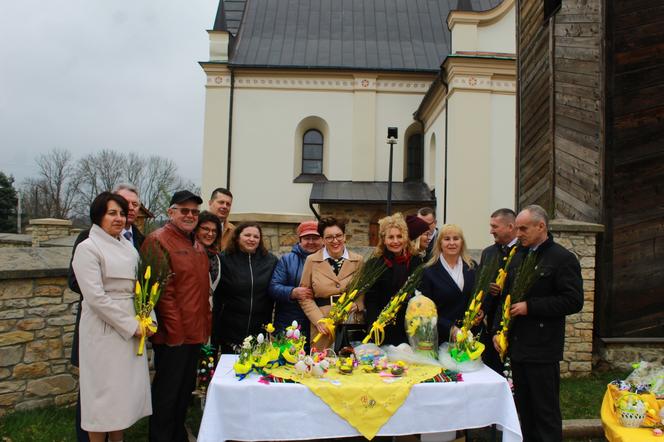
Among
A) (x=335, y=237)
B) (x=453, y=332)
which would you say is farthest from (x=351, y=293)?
(x=453, y=332)

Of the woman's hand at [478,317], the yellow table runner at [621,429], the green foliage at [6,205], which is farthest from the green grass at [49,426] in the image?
the green foliage at [6,205]

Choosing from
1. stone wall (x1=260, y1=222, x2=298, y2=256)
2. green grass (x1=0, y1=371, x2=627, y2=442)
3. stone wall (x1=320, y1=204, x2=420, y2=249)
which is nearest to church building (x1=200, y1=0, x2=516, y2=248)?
stone wall (x1=320, y1=204, x2=420, y2=249)

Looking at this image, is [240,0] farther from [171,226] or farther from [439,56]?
[171,226]

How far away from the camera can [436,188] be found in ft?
52.0

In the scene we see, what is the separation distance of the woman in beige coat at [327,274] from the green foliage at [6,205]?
33.8 metres

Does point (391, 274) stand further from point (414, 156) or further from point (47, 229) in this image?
point (414, 156)

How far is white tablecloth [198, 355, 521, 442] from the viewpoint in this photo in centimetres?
294

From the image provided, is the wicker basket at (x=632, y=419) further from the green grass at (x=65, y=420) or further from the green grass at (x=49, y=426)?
the green grass at (x=49, y=426)

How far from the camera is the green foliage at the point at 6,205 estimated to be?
31734mm

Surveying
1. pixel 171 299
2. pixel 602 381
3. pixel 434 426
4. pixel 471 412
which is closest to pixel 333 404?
pixel 434 426

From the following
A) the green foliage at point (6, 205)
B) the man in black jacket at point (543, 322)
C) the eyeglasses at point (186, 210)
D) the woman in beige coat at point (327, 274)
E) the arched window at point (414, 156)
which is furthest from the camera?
the green foliage at point (6, 205)

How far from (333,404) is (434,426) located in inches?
25.2

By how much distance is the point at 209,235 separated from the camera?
13.1 ft

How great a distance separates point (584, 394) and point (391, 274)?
2969 millimetres
